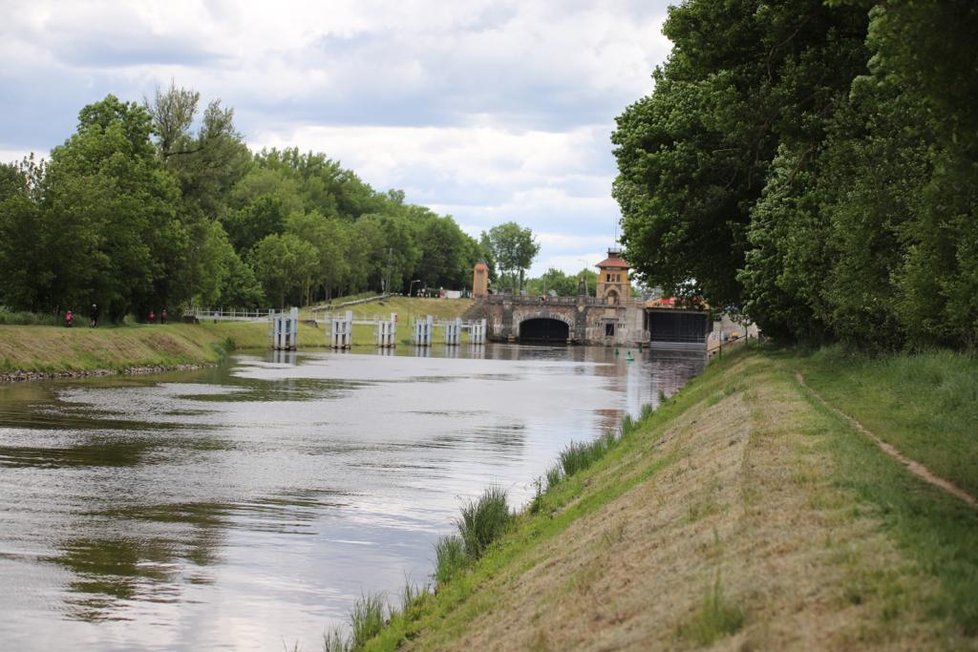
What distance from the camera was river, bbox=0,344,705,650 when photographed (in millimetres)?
16469

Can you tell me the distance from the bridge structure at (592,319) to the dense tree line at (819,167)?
12070 cm

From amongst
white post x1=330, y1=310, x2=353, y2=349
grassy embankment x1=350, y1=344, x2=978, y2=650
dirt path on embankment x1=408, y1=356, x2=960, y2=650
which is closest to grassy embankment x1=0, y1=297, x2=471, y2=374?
white post x1=330, y1=310, x2=353, y2=349

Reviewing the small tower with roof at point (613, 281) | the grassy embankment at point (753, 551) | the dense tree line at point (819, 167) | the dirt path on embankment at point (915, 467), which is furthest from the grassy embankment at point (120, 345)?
the small tower with roof at point (613, 281)

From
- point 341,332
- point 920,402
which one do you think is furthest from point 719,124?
point 341,332

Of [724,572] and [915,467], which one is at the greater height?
[915,467]

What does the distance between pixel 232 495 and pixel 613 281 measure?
162 metres

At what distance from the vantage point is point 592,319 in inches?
6909

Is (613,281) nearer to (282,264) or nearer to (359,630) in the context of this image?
(282,264)

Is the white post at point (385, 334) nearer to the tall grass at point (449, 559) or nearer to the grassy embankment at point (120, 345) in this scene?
the grassy embankment at point (120, 345)

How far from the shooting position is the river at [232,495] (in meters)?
16.5

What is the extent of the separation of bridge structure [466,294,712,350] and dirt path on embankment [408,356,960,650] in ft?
501

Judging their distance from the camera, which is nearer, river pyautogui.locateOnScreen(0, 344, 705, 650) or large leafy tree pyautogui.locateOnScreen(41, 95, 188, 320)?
river pyautogui.locateOnScreen(0, 344, 705, 650)

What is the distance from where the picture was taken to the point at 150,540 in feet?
69.5

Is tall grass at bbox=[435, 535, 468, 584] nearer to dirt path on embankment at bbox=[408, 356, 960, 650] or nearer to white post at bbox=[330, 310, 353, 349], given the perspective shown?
dirt path on embankment at bbox=[408, 356, 960, 650]
